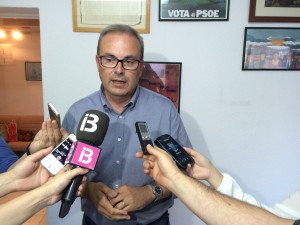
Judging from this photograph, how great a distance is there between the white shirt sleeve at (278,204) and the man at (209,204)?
27 cm

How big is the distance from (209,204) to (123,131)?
587 millimetres

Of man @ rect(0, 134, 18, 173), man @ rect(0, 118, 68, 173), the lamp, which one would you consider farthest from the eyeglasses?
the lamp

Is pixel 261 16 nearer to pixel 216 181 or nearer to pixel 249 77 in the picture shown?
pixel 249 77

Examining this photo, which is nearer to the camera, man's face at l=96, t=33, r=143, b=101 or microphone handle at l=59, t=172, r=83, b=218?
microphone handle at l=59, t=172, r=83, b=218

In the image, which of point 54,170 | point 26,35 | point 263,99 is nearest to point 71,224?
point 54,170

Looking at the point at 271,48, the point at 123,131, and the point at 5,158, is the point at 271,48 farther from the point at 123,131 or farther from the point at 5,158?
the point at 5,158

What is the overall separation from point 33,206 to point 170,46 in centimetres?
115

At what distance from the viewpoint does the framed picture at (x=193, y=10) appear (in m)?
1.50

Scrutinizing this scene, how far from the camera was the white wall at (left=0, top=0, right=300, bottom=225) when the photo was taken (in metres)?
1.54

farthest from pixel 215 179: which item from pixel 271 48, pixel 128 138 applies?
pixel 271 48

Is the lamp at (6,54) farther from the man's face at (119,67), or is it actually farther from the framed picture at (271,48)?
the framed picture at (271,48)

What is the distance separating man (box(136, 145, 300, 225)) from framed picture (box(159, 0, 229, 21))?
3.13 feet

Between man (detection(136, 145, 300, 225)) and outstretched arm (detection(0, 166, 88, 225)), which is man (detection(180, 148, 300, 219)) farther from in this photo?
outstretched arm (detection(0, 166, 88, 225))

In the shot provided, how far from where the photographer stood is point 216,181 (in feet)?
3.55
